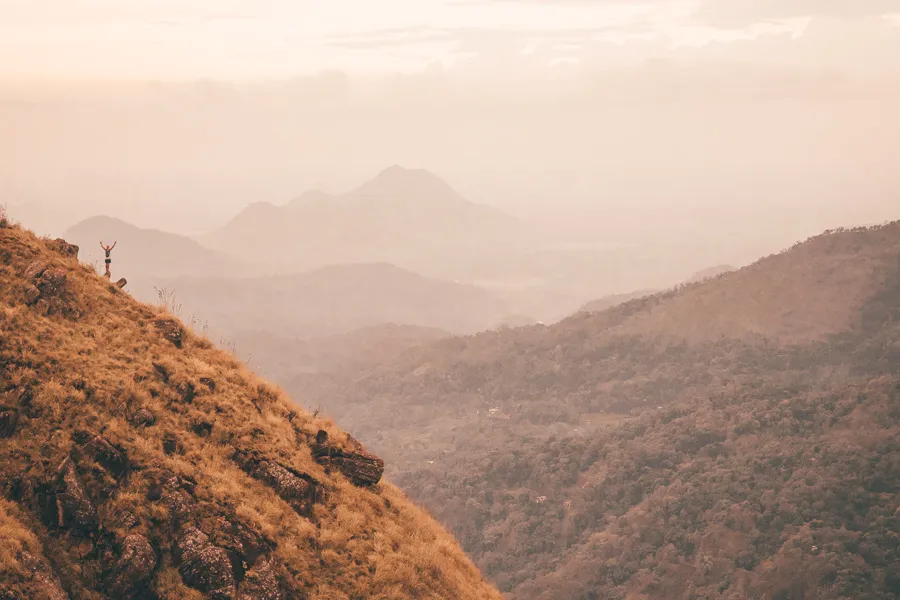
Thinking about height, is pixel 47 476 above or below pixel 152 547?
above

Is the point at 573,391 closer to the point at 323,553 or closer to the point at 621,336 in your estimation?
the point at 621,336

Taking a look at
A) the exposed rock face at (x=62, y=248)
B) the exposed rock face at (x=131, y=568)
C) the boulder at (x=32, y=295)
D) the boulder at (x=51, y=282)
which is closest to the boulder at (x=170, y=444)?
the exposed rock face at (x=131, y=568)

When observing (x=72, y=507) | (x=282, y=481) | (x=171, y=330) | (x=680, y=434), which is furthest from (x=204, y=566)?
(x=680, y=434)

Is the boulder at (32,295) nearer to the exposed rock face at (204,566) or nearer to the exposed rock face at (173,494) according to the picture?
the exposed rock face at (173,494)

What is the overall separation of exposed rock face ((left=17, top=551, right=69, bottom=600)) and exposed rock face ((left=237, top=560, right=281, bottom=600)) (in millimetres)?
3896

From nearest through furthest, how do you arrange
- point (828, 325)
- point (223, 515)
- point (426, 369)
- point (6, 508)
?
1. point (6, 508)
2. point (223, 515)
3. point (828, 325)
4. point (426, 369)

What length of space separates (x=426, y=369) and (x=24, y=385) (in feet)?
485

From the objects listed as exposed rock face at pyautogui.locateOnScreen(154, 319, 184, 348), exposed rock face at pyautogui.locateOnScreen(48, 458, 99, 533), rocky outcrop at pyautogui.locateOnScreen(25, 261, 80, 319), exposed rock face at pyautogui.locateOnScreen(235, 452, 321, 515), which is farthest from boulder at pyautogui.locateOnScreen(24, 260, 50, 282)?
exposed rock face at pyautogui.locateOnScreen(235, 452, 321, 515)

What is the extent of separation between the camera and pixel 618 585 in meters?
74.1

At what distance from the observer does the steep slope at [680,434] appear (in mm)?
71625

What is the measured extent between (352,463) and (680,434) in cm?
8109

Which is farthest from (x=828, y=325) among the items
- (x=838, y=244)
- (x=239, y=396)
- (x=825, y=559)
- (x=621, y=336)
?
(x=239, y=396)

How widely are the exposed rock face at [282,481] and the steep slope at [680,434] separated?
54.1m

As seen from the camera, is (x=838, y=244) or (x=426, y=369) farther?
(x=426, y=369)
